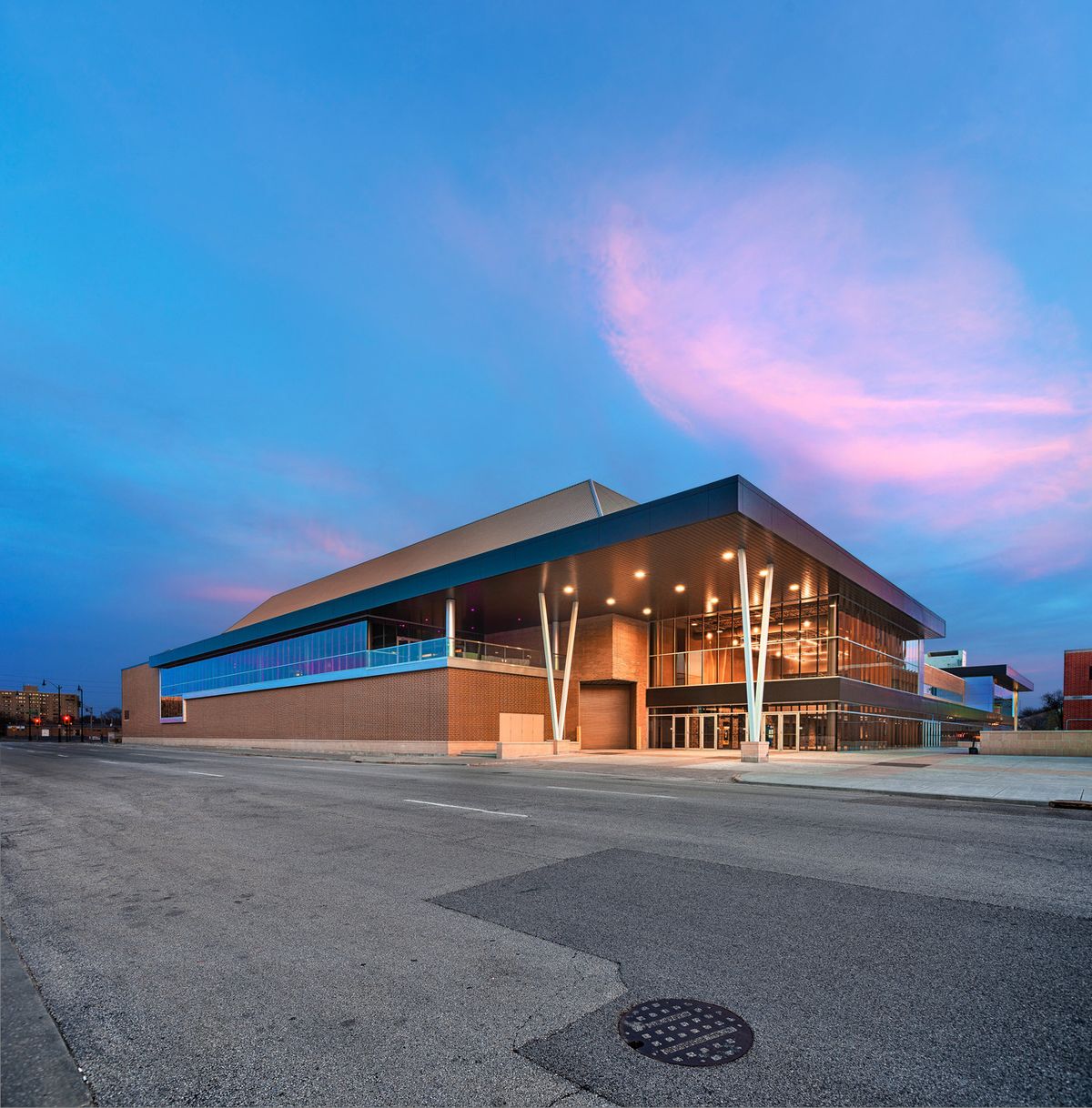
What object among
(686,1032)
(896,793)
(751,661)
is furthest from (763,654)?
(686,1032)

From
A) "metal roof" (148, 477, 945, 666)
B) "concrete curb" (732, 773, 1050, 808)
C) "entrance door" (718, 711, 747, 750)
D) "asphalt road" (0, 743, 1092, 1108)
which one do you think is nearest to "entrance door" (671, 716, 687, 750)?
"entrance door" (718, 711, 747, 750)

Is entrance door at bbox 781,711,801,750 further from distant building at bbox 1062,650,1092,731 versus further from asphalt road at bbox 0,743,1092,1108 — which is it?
asphalt road at bbox 0,743,1092,1108

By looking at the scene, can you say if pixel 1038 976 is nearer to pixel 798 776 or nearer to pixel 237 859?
pixel 237 859

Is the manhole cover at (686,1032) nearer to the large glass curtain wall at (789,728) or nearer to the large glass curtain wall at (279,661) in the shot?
the large glass curtain wall at (789,728)

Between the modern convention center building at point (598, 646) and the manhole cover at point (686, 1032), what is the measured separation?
22.3 metres

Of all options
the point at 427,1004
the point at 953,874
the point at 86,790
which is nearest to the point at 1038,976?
the point at 953,874

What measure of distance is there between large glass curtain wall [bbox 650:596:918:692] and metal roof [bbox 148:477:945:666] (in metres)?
1.52

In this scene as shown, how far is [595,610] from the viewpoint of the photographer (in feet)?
139

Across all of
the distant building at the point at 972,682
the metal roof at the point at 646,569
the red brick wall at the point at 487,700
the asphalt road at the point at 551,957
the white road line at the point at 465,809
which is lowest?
the distant building at the point at 972,682

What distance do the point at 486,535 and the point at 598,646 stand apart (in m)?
10.5

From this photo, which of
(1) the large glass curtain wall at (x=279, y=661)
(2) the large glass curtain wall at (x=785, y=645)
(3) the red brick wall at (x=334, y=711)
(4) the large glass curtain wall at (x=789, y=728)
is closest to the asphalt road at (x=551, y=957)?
(3) the red brick wall at (x=334, y=711)

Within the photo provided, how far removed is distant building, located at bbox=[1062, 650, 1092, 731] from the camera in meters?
48.9

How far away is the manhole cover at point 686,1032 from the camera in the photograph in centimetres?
339

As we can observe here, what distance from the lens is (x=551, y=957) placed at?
4762 millimetres
